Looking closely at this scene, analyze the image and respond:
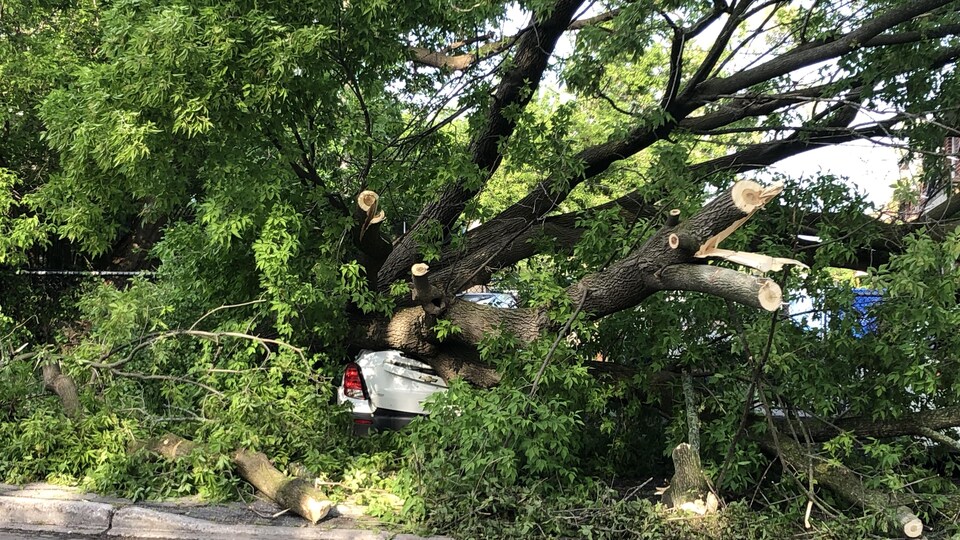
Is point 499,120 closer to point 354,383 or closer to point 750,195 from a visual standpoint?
point 354,383

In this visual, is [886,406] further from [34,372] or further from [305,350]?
[34,372]

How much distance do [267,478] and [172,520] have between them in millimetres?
703

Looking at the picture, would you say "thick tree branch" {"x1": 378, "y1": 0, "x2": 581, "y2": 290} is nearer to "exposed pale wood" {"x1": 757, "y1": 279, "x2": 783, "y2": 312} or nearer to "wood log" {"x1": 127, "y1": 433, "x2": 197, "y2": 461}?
"wood log" {"x1": 127, "y1": 433, "x2": 197, "y2": 461}

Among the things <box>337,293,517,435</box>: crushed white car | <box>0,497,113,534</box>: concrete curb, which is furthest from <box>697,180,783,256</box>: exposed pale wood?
<box>0,497,113,534</box>: concrete curb

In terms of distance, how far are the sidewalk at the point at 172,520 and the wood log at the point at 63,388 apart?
43.3 inches

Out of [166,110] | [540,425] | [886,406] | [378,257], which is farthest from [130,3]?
[886,406]

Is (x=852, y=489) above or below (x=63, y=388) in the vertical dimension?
above

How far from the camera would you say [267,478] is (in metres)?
5.49

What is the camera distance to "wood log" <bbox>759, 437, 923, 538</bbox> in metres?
4.69

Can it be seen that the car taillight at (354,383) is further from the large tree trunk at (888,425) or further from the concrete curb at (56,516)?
the large tree trunk at (888,425)

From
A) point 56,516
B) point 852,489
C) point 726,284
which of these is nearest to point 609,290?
point 726,284

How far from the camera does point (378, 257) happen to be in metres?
7.29

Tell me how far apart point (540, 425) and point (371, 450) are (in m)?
2.14

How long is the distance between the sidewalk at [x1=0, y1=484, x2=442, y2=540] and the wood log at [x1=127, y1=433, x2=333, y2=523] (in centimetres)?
10
